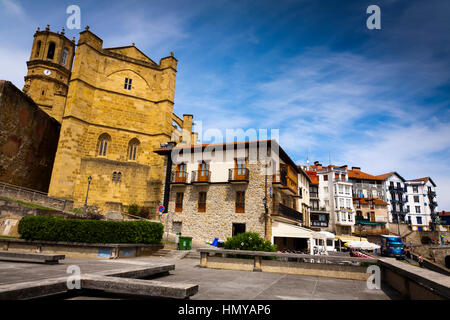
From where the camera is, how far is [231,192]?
22562 mm

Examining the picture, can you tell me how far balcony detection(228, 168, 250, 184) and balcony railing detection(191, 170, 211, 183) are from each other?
1.96 meters

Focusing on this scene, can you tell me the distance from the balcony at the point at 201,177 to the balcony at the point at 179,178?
0.76m

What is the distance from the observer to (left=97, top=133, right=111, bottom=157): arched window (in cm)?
3133

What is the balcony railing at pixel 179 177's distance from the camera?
24.2 metres

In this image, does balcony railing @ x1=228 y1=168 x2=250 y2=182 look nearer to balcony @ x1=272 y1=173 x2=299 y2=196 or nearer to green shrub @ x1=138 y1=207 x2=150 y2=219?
balcony @ x1=272 y1=173 x2=299 y2=196

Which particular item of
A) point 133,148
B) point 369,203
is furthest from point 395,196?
point 133,148

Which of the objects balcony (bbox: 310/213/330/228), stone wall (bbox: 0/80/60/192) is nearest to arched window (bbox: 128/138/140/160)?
stone wall (bbox: 0/80/60/192)

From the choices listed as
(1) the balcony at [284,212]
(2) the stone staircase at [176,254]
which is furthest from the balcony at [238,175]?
(2) the stone staircase at [176,254]

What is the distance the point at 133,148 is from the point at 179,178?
1169 centimetres

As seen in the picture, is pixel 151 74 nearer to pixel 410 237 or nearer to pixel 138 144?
pixel 138 144

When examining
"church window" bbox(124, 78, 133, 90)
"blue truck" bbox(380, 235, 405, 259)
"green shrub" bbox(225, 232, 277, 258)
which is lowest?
"blue truck" bbox(380, 235, 405, 259)

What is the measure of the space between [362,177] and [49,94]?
68.1 meters

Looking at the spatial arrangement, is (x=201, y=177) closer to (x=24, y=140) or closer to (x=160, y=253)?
(x=160, y=253)

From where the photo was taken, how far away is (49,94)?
4497 cm
